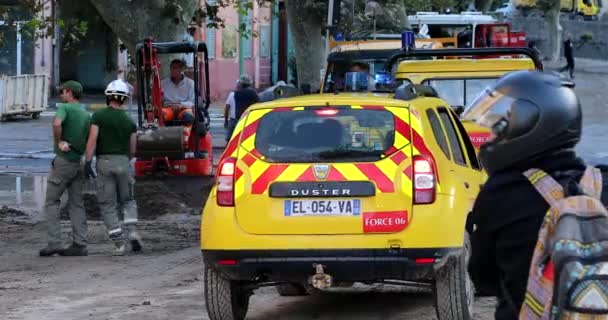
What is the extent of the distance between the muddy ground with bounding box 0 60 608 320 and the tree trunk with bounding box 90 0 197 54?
4.14m

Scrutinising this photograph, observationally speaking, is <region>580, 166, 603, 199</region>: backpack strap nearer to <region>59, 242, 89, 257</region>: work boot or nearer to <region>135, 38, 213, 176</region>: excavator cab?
<region>59, 242, 89, 257</region>: work boot

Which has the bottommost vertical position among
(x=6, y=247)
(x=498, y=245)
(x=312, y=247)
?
(x=6, y=247)

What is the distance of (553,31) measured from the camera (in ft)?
183

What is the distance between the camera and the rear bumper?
791 centimetres

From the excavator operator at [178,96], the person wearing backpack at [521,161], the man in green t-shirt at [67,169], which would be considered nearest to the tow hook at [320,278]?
the person wearing backpack at [521,161]

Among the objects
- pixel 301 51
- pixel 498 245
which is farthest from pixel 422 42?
pixel 498 245

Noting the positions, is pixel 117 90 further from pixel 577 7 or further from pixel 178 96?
pixel 577 7

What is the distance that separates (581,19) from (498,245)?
64.6 meters

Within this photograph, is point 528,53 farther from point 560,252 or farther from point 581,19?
point 581,19

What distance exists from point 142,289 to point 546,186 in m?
6.99

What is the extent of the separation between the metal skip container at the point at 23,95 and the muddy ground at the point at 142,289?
17120mm

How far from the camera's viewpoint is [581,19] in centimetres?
6650

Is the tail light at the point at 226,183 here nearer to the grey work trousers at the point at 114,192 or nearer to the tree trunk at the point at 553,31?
the grey work trousers at the point at 114,192

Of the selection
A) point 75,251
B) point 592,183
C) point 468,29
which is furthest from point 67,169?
point 468,29
